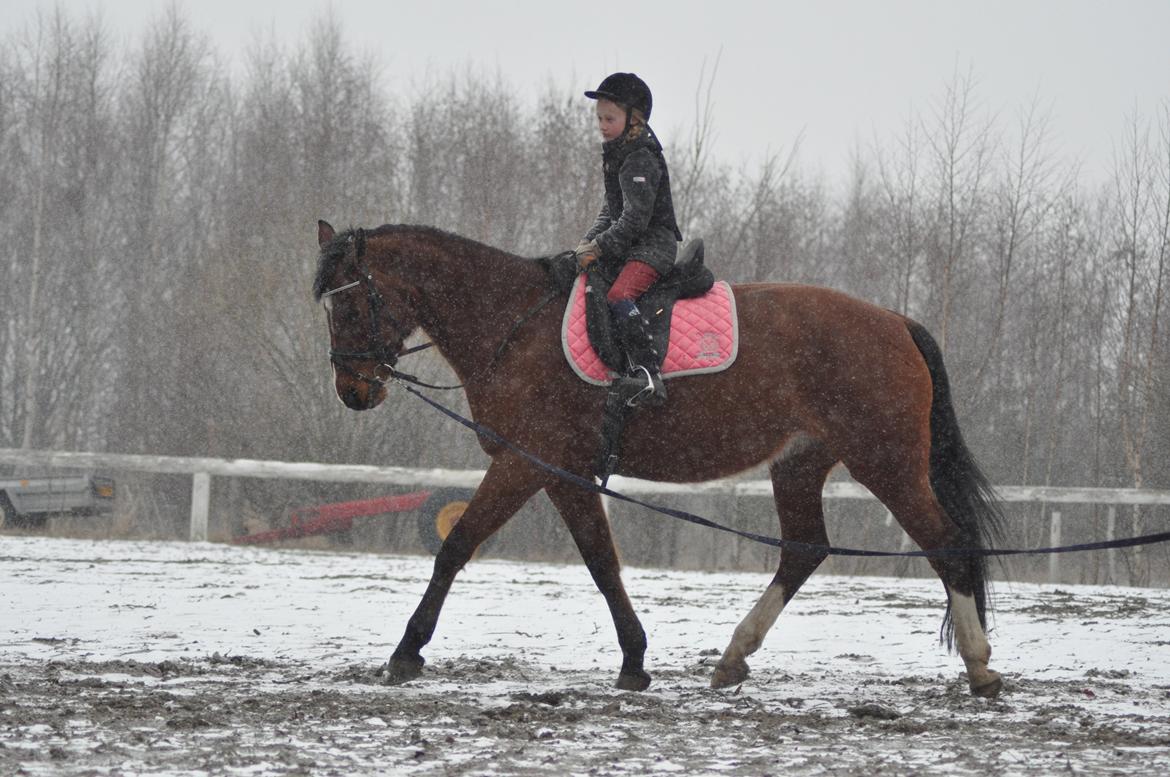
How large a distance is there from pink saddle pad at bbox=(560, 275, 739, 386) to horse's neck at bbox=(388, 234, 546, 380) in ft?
0.94

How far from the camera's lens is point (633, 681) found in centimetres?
583

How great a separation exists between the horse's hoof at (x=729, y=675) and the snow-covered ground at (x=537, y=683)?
0.33 feet

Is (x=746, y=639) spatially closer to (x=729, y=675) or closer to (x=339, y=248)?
(x=729, y=675)

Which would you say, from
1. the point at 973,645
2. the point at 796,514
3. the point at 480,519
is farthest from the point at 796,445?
the point at 480,519

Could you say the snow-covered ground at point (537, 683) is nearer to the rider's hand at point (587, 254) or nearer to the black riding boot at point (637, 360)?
the black riding boot at point (637, 360)

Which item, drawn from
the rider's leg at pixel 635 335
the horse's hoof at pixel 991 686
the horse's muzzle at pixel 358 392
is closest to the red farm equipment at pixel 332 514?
the horse's muzzle at pixel 358 392

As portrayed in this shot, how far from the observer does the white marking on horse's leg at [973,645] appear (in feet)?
18.4

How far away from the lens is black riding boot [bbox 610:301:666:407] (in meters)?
5.94

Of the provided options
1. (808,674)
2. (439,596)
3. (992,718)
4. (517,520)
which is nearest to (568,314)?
(439,596)

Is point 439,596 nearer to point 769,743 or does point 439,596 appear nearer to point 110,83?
point 769,743

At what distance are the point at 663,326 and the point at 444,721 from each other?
7.00 feet

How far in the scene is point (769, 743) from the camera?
451cm

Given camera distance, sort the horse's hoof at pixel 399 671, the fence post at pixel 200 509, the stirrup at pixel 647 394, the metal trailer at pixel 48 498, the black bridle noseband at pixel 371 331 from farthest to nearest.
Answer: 1. the metal trailer at pixel 48 498
2. the fence post at pixel 200 509
3. the black bridle noseband at pixel 371 331
4. the stirrup at pixel 647 394
5. the horse's hoof at pixel 399 671

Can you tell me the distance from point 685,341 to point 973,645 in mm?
1804
